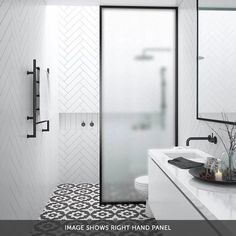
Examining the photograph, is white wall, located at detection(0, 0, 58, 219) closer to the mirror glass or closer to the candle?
the candle

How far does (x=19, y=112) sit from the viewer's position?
8.41 feet

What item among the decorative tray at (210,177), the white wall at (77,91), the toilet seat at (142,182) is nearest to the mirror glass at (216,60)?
the decorative tray at (210,177)

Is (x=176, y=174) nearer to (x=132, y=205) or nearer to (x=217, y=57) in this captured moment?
(x=217, y=57)

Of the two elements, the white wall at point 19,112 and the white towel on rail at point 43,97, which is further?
the white towel on rail at point 43,97

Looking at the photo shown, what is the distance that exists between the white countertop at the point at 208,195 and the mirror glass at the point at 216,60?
66 cm

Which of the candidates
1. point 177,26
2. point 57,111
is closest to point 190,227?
point 177,26

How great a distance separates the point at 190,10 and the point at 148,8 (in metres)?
0.66

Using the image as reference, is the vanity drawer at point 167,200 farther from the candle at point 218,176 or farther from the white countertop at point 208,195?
the candle at point 218,176

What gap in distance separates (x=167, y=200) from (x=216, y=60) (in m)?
1.19

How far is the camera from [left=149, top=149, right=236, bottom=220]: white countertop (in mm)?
1271

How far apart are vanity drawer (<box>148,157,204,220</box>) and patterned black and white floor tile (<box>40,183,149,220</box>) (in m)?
0.74

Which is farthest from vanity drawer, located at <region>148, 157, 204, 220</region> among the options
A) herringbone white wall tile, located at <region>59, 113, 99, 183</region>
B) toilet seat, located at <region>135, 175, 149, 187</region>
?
herringbone white wall tile, located at <region>59, 113, 99, 183</region>

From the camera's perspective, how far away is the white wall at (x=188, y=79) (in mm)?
3092

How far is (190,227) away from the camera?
5.36 feet
